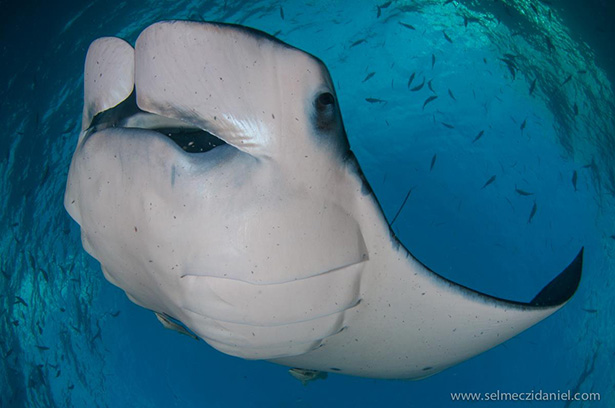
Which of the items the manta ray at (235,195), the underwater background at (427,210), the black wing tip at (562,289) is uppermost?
the manta ray at (235,195)

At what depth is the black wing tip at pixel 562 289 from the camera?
85.7 inches

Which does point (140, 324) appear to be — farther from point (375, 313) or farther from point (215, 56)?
point (215, 56)

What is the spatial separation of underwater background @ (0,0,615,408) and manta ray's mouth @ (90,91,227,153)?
301 inches

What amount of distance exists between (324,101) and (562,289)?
2115 mm

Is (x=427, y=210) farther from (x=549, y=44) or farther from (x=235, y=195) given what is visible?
(x=235, y=195)

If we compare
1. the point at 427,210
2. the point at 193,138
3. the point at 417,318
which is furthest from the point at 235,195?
the point at 427,210

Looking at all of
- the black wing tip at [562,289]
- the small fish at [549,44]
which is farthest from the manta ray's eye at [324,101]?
the small fish at [549,44]

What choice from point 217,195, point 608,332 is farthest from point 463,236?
point 217,195

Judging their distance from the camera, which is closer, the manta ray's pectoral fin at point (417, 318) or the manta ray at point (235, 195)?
the manta ray at point (235, 195)

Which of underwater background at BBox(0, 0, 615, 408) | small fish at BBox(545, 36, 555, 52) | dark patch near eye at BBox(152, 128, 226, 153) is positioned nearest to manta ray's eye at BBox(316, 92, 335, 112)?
dark patch near eye at BBox(152, 128, 226, 153)

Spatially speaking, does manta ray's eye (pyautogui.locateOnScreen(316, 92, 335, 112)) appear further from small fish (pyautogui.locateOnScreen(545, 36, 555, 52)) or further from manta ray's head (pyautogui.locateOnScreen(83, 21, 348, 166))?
small fish (pyautogui.locateOnScreen(545, 36, 555, 52))

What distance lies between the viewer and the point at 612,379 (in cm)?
1009

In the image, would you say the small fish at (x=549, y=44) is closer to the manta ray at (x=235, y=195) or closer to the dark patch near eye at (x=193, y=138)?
the manta ray at (x=235, y=195)

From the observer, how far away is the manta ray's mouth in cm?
168
